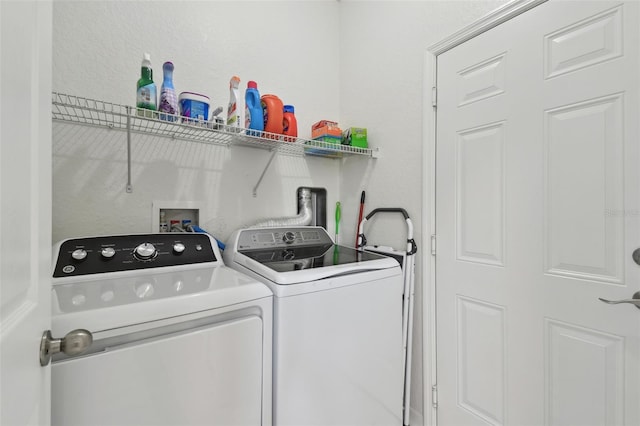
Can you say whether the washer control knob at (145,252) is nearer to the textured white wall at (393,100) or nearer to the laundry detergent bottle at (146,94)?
the laundry detergent bottle at (146,94)

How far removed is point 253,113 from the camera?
1.51 metres

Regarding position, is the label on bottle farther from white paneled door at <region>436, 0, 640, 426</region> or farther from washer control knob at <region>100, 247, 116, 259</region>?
white paneled door at <region>436, 0, 640, 426</region>

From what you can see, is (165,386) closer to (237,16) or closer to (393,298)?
(393,298)

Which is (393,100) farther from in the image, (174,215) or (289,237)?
(174,215)

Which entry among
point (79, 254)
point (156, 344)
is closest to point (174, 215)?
point (79, 254)

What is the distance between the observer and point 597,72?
1061mm

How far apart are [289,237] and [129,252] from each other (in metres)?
0.85

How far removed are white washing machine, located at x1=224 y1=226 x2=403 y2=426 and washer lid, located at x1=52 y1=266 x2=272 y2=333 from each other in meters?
0.15

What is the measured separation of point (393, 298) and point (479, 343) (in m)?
0.51

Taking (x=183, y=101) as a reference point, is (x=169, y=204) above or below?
below

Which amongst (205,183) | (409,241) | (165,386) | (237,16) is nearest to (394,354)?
(409,241)

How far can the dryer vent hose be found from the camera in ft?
6.07

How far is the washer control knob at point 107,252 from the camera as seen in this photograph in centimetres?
117

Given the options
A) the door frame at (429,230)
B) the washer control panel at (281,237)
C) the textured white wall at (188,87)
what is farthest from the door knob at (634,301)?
the textured white wall at (188,87)
